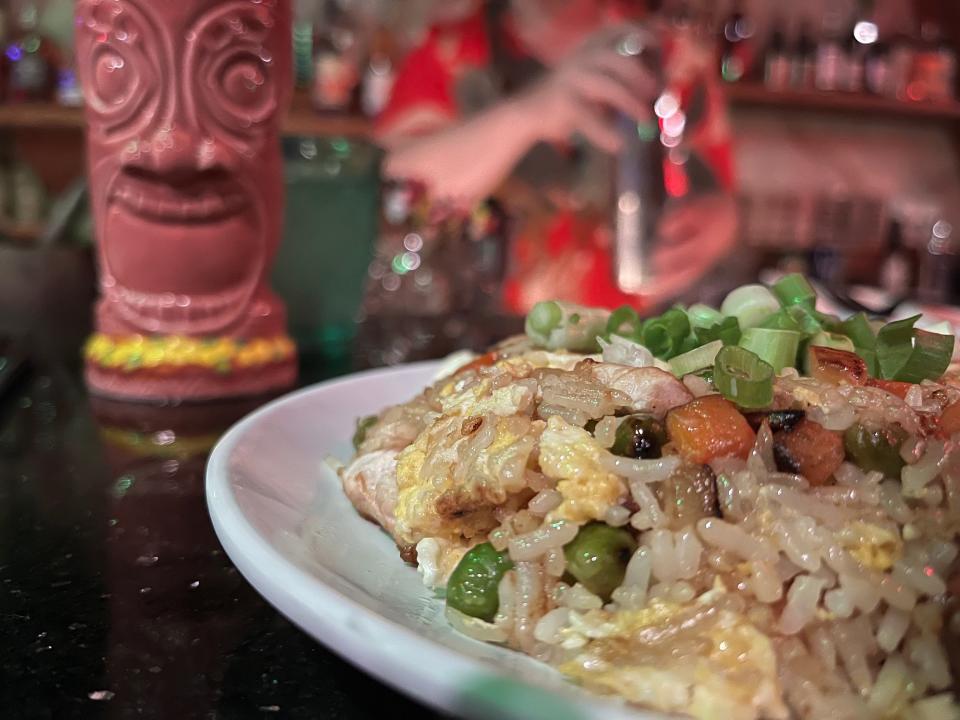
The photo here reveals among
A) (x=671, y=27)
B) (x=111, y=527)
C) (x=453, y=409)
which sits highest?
(x=671, y=27)

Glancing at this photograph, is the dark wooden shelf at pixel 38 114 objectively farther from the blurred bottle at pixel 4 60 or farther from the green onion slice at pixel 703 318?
the green onion slice at pixel 703 318

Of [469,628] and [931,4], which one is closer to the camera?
[469,628]

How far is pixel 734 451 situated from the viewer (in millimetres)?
600

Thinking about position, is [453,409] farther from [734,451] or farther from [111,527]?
[111,527]

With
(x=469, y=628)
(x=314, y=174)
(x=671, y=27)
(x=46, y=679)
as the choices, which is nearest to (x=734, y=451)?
(x=469, y=628)

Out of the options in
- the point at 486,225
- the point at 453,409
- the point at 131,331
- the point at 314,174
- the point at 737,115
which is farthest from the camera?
the point at 737,115

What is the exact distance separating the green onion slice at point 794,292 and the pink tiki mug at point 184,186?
0.88m

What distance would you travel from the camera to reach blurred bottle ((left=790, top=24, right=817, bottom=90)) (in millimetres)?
4289

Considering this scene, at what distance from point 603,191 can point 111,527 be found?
306 centimetres

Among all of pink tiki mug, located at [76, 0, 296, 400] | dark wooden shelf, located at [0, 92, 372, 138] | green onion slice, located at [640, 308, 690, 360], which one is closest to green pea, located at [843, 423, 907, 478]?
green onion slice, located at [640, 308, 690, 360]

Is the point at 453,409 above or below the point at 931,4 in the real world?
below

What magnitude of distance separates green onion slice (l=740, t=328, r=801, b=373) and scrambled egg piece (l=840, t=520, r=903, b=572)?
0.21 m

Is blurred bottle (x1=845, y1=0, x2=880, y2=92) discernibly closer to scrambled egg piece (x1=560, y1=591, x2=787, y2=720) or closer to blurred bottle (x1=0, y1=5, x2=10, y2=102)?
blurred bottle (x1=0, y1=5, x2=10, y2=102)

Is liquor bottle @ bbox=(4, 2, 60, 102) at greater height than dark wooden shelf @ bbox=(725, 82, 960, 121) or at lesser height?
greater
